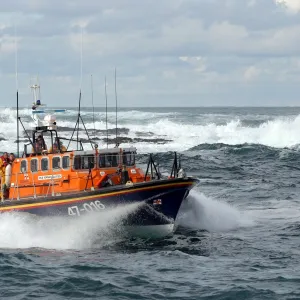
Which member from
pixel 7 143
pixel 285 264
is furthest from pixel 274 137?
pixel 285 264

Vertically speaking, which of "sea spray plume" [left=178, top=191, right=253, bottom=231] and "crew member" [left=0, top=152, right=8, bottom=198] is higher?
"crew member" [left=0, top=152, right=8, bottom=198]

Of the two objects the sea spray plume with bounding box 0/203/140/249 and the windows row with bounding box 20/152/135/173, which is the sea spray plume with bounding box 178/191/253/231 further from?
the sea spray plume with bounding box 0/203/140/249

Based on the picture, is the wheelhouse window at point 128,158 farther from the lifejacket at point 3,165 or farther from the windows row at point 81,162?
the lifejacket at point 3,165

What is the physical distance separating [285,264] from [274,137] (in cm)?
5027

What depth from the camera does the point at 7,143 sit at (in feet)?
202

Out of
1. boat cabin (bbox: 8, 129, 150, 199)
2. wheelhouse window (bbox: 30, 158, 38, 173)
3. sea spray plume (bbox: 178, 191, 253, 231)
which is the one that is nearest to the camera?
boat cabin (bbox: 8, 129, 150, 199)

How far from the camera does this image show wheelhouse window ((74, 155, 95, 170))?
67.6 ft

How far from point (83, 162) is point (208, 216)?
4932 millimetres

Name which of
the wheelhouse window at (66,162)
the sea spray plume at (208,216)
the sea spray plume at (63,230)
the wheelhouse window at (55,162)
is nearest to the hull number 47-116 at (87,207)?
the sea spray plume at (63,230)

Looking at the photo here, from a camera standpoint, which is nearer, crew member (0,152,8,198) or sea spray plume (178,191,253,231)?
crew member (0,152,8,198)

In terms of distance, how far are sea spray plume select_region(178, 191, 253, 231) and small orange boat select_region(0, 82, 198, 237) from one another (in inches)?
84.9

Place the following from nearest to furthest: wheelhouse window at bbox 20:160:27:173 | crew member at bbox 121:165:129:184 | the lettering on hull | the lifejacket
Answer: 1. crew member at bbox 121:165:129:184
2. the lettering on hull
3. wheelhouse window at bbox 20:160:27:173
4. the lifejacket

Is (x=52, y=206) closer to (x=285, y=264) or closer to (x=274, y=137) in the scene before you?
(x=285, y=264)

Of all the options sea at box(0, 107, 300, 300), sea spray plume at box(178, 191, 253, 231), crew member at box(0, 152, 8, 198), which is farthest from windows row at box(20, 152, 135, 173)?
sea spray plume at box(178, 191, 253, 231)
